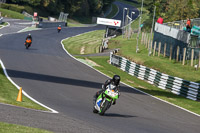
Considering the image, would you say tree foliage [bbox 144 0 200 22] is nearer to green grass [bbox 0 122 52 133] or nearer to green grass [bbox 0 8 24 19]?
green grass [bbox 0 8 24 19]

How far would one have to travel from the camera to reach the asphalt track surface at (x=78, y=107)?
11.7m

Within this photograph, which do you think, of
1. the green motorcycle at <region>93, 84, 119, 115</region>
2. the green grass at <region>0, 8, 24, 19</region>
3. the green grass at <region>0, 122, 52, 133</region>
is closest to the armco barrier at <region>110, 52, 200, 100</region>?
the green motorcycle at <region>93, 84, 119, 115</region>

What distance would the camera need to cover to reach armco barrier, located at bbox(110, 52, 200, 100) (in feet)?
82.0

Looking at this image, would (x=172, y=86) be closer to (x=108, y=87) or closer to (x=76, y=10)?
(x=108, y=87)

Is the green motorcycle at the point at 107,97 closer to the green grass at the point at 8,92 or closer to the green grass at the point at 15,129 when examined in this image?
the green grass at the point at 8,92

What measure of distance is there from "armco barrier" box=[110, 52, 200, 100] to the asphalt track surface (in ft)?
10.9

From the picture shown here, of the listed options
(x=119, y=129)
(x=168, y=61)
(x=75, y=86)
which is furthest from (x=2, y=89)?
(x=168, y=61)

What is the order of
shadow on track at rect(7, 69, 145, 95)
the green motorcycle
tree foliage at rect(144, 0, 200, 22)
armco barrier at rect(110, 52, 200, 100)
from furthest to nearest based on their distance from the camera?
tree foliage at rect(144, 0, 200, 22) < armco barrier at rect(110, 52, 200, 100) < shadow on track at rect(7, 69, 145, 95) < the green motorcycle

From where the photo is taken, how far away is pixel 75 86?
23250mm

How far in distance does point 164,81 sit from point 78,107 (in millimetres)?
12846

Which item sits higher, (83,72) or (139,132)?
(139,132)

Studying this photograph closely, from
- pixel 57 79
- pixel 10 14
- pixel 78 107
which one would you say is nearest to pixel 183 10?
pixel 57 79

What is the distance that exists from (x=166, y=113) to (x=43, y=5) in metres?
94.1

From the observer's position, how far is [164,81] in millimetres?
28406
